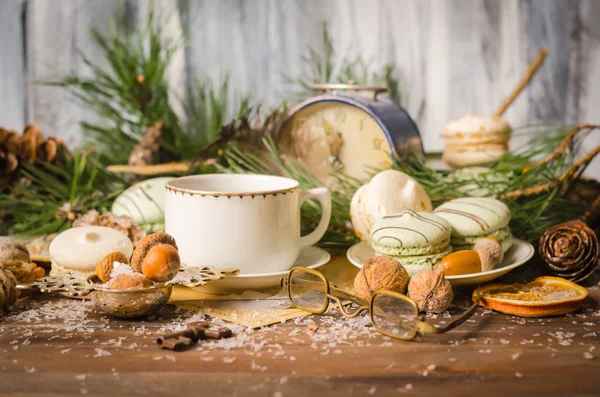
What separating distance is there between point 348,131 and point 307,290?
380mm

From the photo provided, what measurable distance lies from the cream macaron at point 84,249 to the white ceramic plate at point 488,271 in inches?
11.0

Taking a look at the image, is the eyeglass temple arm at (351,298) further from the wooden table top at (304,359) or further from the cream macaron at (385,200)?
the cream macaron at (385,200)

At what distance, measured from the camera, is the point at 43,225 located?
97 centimetres

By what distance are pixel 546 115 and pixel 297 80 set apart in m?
0.53

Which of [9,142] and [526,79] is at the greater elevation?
[526,79]

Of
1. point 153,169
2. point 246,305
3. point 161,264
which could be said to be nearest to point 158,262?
point 161,264

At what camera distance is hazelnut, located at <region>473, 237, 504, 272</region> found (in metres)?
0.69

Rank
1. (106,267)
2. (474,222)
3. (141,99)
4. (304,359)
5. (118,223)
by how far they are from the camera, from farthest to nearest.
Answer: (141,99)
(118,223)
(474,222)
(106,267)
(304,359)

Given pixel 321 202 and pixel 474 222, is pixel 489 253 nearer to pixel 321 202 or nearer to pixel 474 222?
pixel 474 222

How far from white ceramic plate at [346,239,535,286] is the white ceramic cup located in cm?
10

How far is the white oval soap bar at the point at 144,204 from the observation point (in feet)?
2.97

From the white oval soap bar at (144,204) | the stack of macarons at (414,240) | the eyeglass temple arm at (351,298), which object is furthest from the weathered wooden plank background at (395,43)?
the eyeglass temple arm at (351,298)

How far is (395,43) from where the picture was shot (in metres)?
1.24

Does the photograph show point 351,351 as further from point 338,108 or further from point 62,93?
point 62,93
